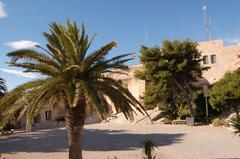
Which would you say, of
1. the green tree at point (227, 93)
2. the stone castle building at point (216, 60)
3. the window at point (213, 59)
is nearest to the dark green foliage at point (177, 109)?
the green tree at point (227, 93)

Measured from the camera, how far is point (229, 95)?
1072 inches

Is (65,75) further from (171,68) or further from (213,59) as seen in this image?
(213,59)

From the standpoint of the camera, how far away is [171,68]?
106ft

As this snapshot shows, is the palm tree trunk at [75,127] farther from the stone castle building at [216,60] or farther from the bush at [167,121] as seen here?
the stone castle building at [216,60]

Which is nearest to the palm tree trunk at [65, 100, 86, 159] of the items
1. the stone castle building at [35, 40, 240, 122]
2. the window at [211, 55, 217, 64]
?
the stone castle building at [35, 40, 240, 122]

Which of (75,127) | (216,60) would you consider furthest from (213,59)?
(75,127)

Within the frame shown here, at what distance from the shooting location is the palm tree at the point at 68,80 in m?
10.8

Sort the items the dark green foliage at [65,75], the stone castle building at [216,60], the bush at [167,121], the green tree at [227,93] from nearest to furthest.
→ the dark green foliage at [65,75] → the green tree at [227,93] → the bush at [167,121] → the stone castle building at [216,60]

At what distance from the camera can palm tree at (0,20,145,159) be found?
10.8 m

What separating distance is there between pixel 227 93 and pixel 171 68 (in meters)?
7.09

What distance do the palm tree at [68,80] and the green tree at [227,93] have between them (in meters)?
17.7

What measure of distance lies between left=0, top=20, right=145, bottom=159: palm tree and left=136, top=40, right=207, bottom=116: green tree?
814 inches

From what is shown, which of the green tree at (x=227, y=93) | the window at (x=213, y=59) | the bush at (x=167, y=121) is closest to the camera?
the green tree at (x=227, y=93)

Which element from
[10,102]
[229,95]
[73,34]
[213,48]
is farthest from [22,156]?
[213,48]
